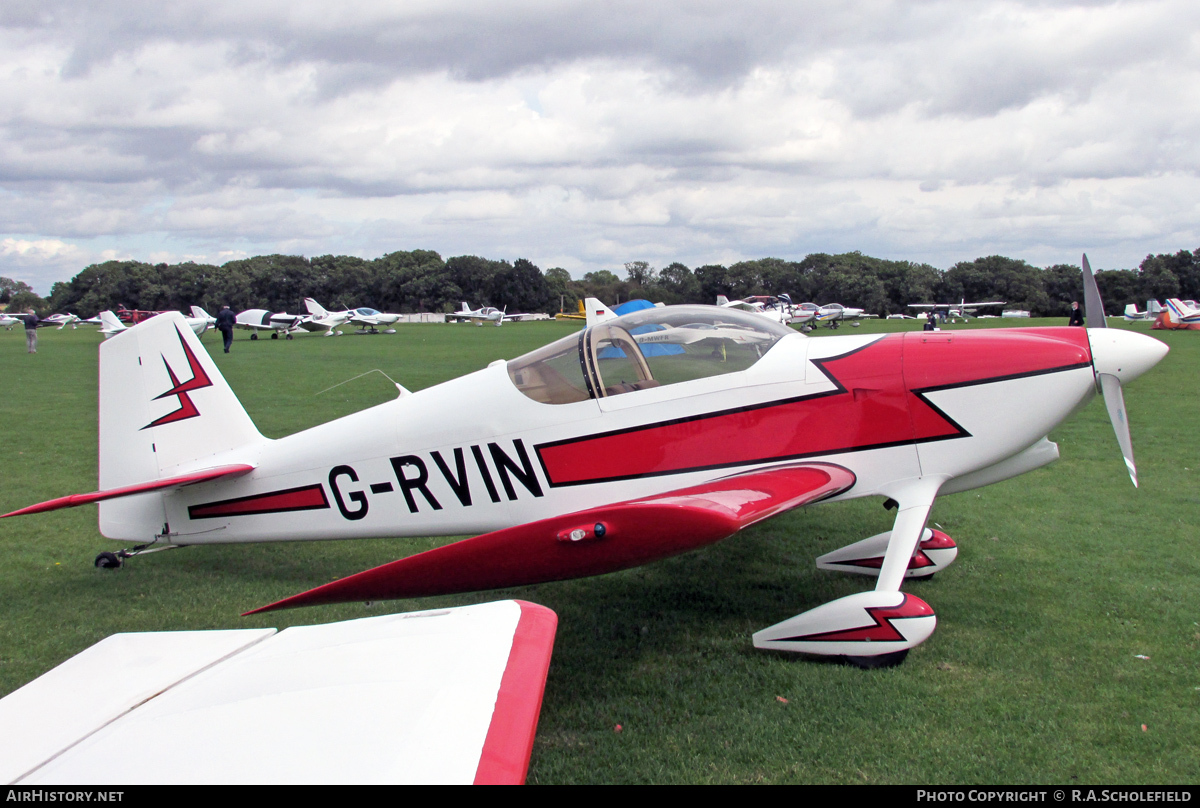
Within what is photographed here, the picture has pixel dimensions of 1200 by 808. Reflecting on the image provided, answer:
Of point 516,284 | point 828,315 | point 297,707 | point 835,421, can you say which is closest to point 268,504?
A: point 297,707

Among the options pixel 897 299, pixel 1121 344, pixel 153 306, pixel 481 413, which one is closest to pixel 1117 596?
pixel 1121 344

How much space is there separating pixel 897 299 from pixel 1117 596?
90.7 metres

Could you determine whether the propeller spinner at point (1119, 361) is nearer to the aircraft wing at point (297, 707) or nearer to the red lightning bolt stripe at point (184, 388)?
the aircraft wing at point (297, 707)

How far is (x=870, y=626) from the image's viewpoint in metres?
3.73

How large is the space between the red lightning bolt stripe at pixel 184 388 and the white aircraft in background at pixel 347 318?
43.8 meters

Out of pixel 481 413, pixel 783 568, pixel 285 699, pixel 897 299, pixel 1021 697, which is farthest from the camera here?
pixel 897 299

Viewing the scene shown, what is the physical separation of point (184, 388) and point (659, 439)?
317 centimetres

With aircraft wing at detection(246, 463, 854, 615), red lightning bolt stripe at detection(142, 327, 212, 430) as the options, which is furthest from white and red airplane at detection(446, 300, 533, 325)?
aircraft wing at detection(246, 463, 854, 615)

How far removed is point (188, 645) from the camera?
246 cm

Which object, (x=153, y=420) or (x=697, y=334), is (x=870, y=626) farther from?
(x=153, y=420)

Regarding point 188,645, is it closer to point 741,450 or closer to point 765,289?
point 741,450

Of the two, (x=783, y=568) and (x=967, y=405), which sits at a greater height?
(x=967, y=405)

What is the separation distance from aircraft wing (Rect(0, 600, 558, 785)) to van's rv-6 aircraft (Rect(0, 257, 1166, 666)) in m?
1.83

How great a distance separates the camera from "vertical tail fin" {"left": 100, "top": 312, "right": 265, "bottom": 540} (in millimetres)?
4902
